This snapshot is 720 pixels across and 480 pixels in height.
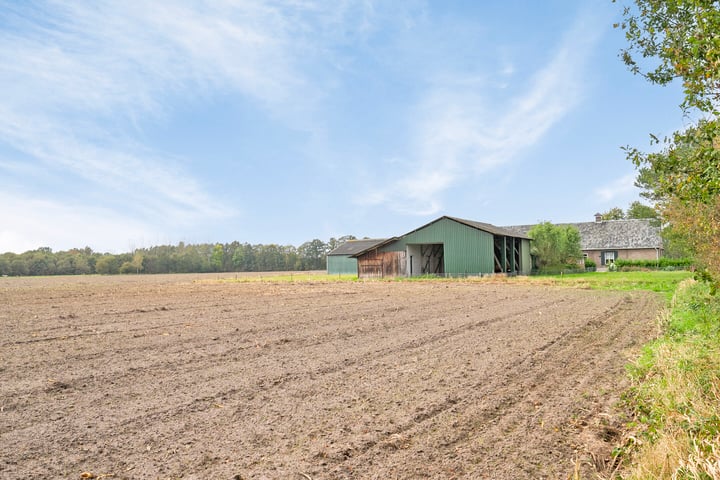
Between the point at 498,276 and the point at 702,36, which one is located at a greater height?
the point at 702,36

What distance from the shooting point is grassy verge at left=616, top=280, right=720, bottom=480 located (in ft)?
11.0

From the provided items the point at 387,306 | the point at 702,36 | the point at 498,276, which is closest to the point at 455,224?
the point at 498,276

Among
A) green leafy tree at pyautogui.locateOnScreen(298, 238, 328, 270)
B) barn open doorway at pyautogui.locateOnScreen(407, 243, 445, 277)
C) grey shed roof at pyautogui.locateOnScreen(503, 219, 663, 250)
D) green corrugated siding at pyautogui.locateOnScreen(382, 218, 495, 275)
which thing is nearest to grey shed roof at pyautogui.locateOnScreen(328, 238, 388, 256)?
barn open doorway at pyautogui.locateOnScreen(407, 243, 445, 277)

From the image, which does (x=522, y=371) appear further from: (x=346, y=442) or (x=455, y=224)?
(x=455, y=224)

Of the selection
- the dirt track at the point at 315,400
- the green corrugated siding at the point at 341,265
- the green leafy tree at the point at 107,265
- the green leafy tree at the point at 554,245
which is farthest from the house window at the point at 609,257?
the green leafy tree at the point at 107,265

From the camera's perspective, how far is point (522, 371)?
22.1 ft

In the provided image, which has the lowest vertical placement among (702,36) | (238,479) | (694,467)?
(238,479)

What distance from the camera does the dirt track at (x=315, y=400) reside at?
3.91 m

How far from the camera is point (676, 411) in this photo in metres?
4.36

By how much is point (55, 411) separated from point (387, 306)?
39.0 feet

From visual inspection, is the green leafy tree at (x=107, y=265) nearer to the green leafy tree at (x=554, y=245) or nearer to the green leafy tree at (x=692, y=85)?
the green leafy tree at (x=554, y=245)

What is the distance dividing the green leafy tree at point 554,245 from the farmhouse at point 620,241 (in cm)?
662

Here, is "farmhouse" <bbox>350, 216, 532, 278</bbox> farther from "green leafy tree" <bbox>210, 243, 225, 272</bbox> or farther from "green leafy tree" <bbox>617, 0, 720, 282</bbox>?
"green leafy tree" <bbox>210, 243, 225, 272</bbox>

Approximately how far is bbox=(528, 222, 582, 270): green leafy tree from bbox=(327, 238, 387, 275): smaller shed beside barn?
1885cm
